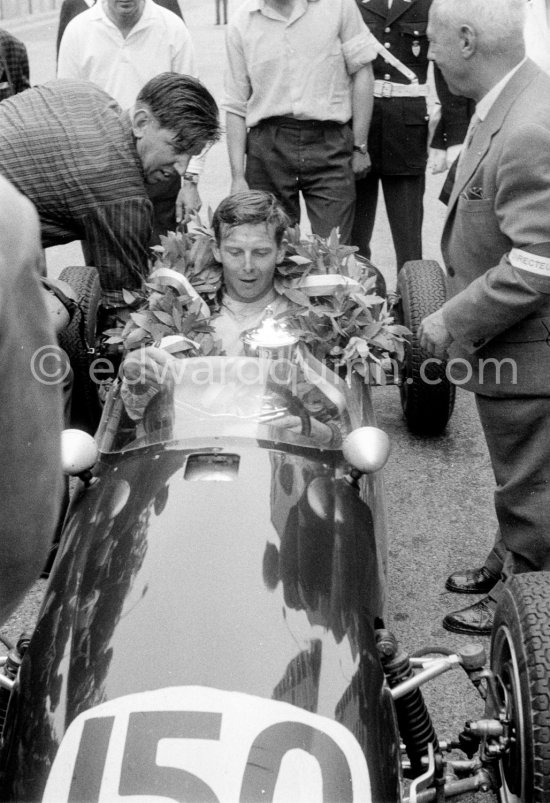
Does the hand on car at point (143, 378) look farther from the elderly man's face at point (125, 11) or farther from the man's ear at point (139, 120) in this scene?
the elderly man's face at point (125, 11)

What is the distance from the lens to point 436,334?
3533 mm

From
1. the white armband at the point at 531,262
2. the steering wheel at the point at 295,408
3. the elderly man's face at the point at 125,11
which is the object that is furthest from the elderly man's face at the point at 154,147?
the elderly man's face at the point at 125,11

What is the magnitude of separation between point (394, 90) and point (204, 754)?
449cm

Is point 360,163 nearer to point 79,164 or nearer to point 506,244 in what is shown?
point 79,164

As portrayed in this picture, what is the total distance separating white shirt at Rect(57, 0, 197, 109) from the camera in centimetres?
559

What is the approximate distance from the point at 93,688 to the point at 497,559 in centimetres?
212

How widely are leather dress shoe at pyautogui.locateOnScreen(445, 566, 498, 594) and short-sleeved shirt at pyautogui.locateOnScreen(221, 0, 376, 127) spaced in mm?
2551

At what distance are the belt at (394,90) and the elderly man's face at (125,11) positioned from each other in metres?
1.31

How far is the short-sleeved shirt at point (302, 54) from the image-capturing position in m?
5.34

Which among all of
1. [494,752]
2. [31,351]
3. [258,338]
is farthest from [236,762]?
[258,338]

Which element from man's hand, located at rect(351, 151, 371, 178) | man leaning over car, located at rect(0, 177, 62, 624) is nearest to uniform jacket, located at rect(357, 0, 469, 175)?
man's hand, located at rect(351, 151, 371, 178)

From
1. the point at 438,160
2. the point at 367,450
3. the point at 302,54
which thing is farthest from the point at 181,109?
the point at 438,160

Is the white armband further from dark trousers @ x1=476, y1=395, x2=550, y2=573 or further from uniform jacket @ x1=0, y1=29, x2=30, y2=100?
uniform jacket @ x1=0, y1=29, x2=30, y2=100

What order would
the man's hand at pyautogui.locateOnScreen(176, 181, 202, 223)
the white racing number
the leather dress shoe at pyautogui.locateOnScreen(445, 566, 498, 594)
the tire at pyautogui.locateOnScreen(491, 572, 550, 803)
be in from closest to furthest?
the white racing number < the tire at pyautogui.locateOnScreen(491, 572, 550, 803) < the leather dress shoe at pyautogui.locateOnScreen(445, 566, 498, 594) < the man's hand at pyautogui.locateOnScreen(176, 181, 202, 223)
